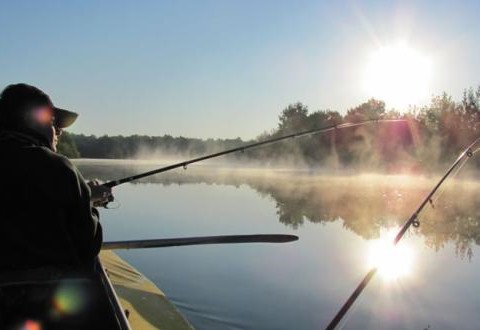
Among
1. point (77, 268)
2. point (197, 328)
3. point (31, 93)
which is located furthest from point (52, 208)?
point (197, 328)

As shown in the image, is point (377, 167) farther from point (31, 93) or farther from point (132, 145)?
point (132, 145)

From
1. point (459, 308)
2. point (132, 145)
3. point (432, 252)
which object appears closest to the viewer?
point (459, 308)

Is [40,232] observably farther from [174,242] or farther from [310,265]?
[310,265]

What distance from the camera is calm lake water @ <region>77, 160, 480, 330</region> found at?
5.21 metres

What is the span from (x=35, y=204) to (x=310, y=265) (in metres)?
5.92

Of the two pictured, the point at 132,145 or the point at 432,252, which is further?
the point at 132,145

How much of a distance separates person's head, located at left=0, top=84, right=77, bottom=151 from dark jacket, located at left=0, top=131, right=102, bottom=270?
0.10 m

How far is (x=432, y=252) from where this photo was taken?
860 centimetres

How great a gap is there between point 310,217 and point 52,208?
10963mm

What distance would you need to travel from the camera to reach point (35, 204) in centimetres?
192

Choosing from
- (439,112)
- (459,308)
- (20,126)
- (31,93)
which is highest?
(439,112)

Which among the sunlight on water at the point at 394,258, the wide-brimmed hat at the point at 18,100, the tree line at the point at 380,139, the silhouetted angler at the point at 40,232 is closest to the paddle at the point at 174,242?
the sunlight on water at the point at 394,258

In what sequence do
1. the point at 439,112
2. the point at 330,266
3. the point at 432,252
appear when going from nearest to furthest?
the point at 330,266 → the point at 432,252 → the point at 439,112

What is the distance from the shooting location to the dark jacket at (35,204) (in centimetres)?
191
